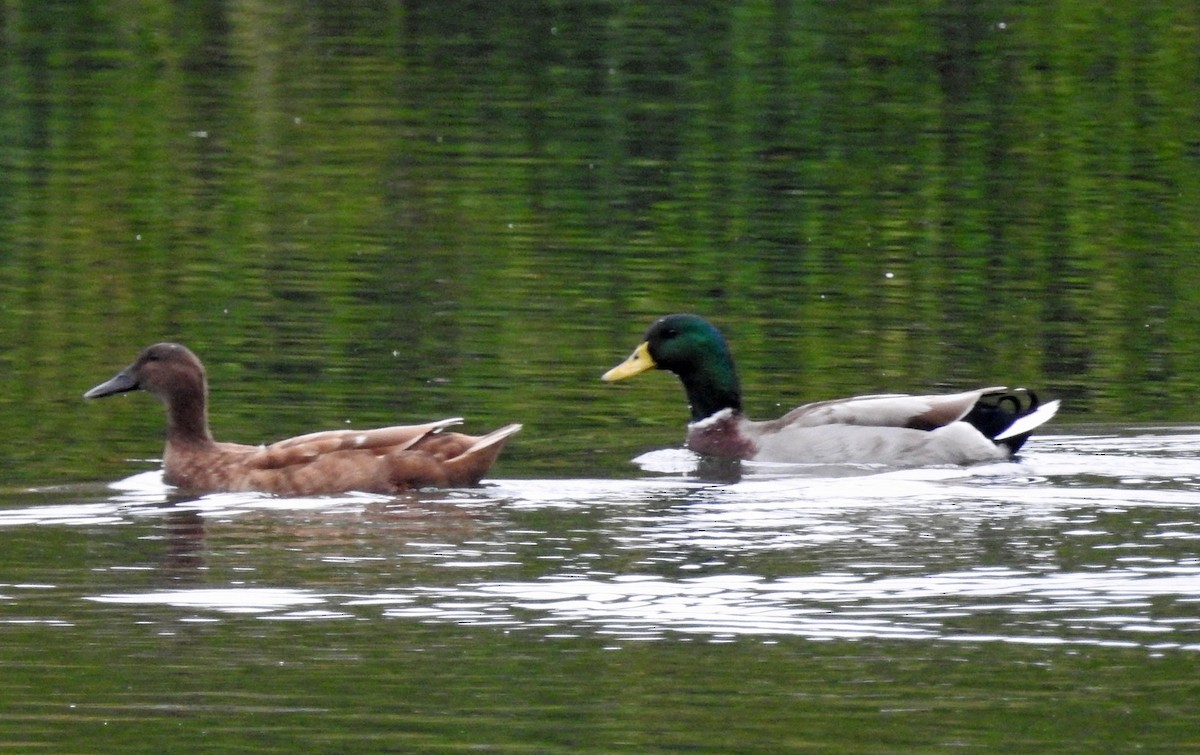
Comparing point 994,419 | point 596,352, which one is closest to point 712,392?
point 994,419

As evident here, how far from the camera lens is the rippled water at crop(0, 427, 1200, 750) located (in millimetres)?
8156

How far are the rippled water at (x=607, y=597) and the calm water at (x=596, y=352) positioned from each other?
1.3 inches

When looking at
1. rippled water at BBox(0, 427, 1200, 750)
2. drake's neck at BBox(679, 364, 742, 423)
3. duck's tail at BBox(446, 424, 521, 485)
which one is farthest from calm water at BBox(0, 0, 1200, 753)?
drake's neck at BBox(679, 364, 742, 423)

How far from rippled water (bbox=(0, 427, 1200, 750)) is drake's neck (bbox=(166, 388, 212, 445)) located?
0.32m

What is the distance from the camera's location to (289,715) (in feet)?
25.9

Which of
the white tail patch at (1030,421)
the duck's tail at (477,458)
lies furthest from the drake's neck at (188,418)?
the white tail patch at (1030,421)

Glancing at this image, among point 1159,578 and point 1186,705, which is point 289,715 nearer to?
point 1186,705

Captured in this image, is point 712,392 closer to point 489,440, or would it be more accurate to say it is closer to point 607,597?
point 489,440

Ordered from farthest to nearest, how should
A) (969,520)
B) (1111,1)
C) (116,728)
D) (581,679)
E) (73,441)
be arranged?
(1111,1)
(73,441)
(969,520)
(581,679)
(116,728)

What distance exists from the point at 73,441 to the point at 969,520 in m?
5.69

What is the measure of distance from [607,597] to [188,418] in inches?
166

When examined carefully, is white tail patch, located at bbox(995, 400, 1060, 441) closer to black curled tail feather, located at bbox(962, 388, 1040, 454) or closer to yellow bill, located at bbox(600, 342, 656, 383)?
black curled tail feather, located at bbox(962, 388, 1040, 454)

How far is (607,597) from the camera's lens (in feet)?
31.9

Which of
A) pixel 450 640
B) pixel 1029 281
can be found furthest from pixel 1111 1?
pixel 450 640
